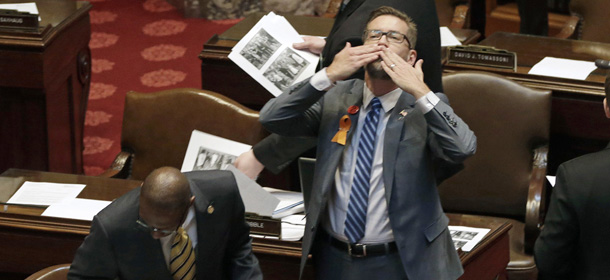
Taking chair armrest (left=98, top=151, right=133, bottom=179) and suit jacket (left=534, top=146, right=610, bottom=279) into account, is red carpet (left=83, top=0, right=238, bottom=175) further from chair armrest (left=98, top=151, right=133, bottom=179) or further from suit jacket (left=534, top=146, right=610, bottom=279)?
suit jacket (left=534, top=146, right=610, bottom=279)

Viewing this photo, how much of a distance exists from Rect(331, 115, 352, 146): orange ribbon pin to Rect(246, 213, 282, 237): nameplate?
45 centimetres

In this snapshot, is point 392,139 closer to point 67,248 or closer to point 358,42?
point 358,42

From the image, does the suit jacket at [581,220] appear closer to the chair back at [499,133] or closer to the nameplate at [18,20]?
the chair back at [499,133]

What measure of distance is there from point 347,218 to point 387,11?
0.61 metres

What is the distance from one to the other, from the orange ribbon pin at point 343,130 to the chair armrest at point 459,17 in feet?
9.04

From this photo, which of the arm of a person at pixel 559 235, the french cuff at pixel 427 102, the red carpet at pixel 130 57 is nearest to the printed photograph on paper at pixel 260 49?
the french cuff at pixel 427 102

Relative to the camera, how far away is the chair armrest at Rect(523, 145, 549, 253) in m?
3.57

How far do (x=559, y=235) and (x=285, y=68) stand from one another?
4.54 feet

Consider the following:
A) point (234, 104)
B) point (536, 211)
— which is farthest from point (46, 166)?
point (536, 211)

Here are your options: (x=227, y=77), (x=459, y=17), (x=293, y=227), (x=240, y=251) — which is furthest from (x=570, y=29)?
(x=240, y=251)

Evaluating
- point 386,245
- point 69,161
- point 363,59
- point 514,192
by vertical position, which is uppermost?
point 363,59

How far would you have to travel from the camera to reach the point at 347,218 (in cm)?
274

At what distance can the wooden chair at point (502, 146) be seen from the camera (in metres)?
3.73

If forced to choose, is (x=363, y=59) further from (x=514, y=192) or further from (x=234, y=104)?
(x=514, y=192)
